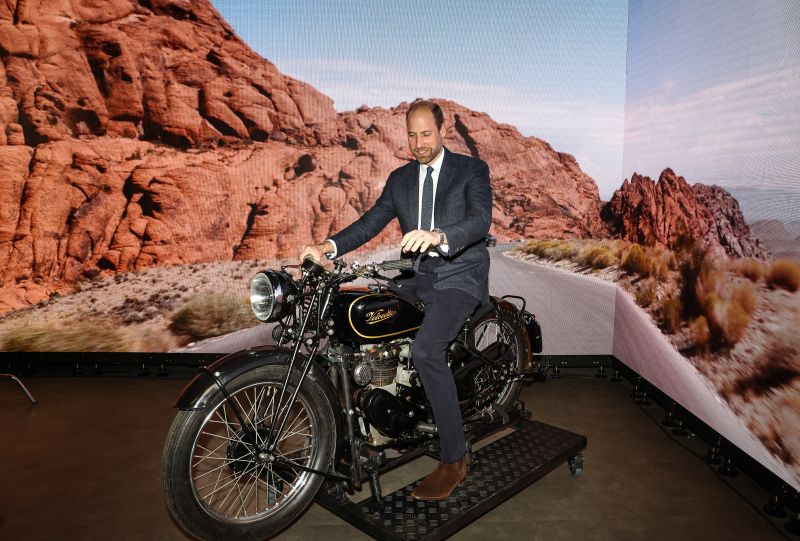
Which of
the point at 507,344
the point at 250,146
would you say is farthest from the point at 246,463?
the point at 250,146

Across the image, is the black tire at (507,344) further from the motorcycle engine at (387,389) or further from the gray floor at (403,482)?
the motorcycle engine at (387,389)

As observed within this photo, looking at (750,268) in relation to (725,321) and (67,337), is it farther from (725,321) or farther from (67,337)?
(67,337)

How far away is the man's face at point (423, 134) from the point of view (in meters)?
2.67

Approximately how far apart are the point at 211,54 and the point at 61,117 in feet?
5.25

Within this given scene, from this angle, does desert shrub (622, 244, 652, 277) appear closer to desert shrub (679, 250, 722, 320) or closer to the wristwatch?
desert shrub (679, 250, 722, 320)

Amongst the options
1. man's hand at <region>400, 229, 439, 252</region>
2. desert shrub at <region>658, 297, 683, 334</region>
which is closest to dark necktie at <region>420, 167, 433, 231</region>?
man's hand at <region>400, 229, 439, 252</region>

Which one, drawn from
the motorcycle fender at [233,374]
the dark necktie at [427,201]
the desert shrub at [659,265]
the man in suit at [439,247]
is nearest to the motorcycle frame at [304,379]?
the motorcycle fender at [233,374]

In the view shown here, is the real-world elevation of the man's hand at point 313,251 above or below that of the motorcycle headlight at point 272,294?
above

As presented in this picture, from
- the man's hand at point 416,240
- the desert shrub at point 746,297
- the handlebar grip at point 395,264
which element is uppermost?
the man's hand at point 416,240

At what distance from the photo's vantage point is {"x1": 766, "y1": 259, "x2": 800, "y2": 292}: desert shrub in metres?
2.69

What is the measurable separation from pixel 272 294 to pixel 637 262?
3740 mm

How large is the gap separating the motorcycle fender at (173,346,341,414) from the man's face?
3.82 ft

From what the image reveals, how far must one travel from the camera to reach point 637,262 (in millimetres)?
4859

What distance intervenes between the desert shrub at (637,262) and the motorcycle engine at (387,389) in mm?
2868
